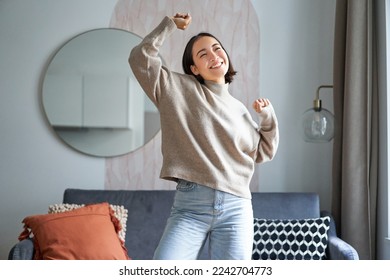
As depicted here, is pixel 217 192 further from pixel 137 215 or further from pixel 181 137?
pixel 137 215

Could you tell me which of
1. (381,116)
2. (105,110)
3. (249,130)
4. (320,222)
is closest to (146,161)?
(105,110)

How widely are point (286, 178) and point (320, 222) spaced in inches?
24.6

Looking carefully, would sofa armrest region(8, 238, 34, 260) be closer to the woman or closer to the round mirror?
the round mirror

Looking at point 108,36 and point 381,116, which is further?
point 108,36

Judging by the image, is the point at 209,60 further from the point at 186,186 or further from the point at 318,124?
the point at 318,124

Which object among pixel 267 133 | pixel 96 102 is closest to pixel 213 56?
pixel 267 133

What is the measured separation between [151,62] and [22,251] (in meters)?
1.35

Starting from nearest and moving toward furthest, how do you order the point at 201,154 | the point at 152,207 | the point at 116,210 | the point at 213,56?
the point at 201,154
the point at 213,56
the point at 116,210
the point at 152,207

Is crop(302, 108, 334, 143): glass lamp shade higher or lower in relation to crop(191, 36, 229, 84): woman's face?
lower

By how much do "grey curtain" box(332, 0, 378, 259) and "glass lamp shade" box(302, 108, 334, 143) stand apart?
1.05 ft

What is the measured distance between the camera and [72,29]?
12.4ft

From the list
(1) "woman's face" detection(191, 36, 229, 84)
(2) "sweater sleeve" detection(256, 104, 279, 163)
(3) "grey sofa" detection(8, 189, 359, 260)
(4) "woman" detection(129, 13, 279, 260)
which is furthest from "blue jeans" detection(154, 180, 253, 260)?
(3) "grey sofa" detection(8, 189, 359, 260)

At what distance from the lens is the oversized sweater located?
6.23 ft

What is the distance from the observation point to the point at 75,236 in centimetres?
295
